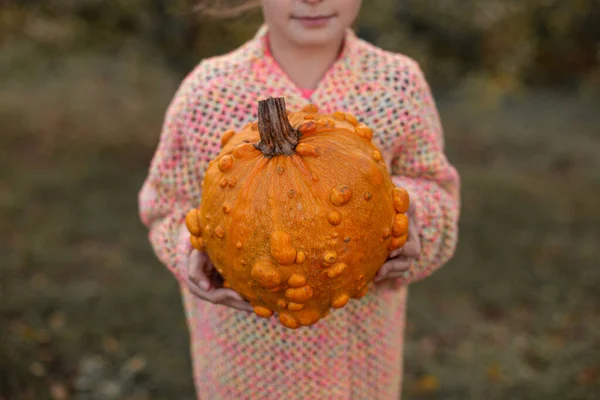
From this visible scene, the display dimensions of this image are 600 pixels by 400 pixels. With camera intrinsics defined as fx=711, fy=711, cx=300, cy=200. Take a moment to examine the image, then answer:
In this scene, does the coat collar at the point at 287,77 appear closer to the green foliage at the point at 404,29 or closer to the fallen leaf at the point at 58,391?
the fallen leaf at the point at 58,391

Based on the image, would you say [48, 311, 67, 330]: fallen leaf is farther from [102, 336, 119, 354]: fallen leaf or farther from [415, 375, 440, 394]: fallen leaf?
[415, 375, 440, 394]: fallen leaf

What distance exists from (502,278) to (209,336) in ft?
10.0

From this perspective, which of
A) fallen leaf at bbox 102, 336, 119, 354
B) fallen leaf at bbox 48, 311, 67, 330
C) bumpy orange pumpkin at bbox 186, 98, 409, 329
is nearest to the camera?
bumpy orange pumpkin at bbox 186, 98, 409, 329

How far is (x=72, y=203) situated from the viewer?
224 inches

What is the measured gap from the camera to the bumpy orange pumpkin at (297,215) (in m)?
1.54

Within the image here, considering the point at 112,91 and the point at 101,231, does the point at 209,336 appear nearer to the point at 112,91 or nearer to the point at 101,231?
the point at 101,231

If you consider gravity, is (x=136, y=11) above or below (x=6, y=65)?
above

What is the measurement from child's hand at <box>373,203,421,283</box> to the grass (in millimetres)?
1960

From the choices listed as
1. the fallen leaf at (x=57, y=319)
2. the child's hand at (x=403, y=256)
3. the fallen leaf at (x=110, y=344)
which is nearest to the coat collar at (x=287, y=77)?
the child's hand at (x=403, y=256)

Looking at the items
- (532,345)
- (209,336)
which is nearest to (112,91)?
(532,345)

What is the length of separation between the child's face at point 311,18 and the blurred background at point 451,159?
218 cm

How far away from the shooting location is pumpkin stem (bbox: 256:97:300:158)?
5.08 ft

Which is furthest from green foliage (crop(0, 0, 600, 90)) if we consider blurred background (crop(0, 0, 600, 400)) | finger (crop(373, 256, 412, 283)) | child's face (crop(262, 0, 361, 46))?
finger (crop(373, 256, 412, 283))

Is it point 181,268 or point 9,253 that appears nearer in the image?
point 181,268
